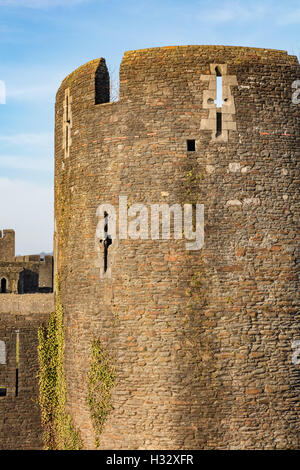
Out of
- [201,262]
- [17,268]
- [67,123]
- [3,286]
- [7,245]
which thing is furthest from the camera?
[7,245]

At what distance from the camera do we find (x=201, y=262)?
12797 millimetres

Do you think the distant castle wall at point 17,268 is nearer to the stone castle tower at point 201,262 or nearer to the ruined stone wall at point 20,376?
the ruined stone wall at point 20,376

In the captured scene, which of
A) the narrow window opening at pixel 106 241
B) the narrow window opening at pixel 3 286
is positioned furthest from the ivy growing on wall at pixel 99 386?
the narrow window opening at pixel 3 286

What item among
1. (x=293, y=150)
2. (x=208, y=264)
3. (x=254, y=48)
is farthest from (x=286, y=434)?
(x=254, y=48)

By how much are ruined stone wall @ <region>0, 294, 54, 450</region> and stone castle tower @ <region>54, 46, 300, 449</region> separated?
184 centimetres

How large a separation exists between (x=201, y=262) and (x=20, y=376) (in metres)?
5.28

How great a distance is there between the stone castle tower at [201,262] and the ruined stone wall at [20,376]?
1843 mm

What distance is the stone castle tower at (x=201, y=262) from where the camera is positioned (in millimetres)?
12586

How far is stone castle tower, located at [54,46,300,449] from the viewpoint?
12586 mm

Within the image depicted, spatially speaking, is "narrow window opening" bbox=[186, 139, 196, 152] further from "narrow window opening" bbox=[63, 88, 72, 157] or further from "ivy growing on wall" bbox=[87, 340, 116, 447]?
"ivy growing on wall" bbox=[87, 340, 116, 447]

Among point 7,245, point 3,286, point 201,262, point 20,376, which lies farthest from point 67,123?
point 7,245

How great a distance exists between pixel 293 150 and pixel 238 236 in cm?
210

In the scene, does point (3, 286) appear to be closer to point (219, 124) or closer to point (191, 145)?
point (191, 145)
